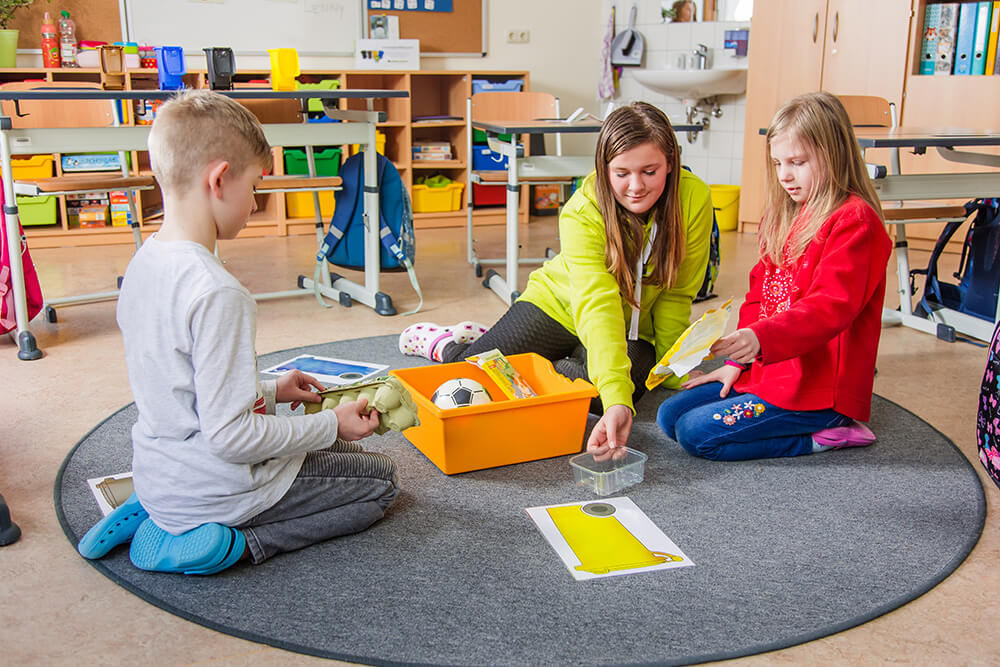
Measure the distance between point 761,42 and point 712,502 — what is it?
381 cm

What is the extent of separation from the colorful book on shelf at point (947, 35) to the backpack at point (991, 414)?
336 cm

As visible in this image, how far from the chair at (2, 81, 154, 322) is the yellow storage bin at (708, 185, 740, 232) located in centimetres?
314

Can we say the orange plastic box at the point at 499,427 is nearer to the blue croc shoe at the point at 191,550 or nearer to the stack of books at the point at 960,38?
the blue croc shoe at the point at 191,550

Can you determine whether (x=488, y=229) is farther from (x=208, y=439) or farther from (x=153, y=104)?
(x=208, y=439)

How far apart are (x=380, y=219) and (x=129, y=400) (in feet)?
4.55

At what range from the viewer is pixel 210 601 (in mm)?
1502

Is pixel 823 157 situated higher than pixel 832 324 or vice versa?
pixel 823 157

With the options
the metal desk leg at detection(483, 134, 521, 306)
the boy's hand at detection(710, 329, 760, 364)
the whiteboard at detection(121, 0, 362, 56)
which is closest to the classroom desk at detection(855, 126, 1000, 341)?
the boy's hand at detection(710, 329, 760, 364)

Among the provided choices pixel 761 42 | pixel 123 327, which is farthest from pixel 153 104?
pixel 123 327

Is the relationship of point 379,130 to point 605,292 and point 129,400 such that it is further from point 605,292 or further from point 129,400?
point 605,292

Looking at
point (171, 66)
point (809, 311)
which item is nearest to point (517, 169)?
point (171, 66)

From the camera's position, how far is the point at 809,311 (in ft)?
6.29

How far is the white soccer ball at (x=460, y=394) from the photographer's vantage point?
203cm

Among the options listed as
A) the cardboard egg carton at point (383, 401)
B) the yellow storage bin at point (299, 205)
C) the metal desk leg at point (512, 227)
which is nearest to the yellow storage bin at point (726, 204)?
the metal desk leg at point (512, 227)
